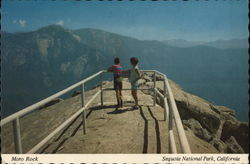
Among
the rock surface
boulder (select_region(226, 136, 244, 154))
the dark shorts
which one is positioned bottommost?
boulder (select_region(226, 136, 244, 154))

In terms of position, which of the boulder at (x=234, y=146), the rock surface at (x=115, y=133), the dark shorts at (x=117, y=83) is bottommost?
the boulder at (x=234, y=146)

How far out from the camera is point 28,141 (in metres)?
6.00

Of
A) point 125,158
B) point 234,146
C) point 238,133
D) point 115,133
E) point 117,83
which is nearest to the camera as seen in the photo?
point 125,158

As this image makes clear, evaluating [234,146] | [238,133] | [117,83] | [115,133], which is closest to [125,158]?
[115,133]

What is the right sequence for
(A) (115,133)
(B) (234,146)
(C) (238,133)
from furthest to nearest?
(C) (238,133) → (B) (234,146) → (A) (115,133)

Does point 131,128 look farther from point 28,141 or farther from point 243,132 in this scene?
point 243,132

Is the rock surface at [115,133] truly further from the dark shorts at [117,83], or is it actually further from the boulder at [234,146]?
the dark shorts at [117,83]

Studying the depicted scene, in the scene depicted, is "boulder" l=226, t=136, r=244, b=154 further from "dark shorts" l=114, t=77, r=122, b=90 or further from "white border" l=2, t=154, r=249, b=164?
"white border" l=2, t=154, r=249, b=164

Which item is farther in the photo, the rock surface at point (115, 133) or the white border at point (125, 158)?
the rock surface at point (115, 133)

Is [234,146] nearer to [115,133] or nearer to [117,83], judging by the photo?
[117,83]

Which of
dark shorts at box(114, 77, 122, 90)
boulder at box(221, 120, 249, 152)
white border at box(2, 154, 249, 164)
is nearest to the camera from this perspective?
white border at box(2, 154, 249, 164)

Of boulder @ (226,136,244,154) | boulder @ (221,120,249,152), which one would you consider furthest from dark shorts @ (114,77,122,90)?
boulder @ (221,120,249,152)

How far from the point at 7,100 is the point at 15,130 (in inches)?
7672

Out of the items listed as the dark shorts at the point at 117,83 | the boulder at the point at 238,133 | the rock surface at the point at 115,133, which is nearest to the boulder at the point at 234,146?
the rock surface at the point at 115,133
